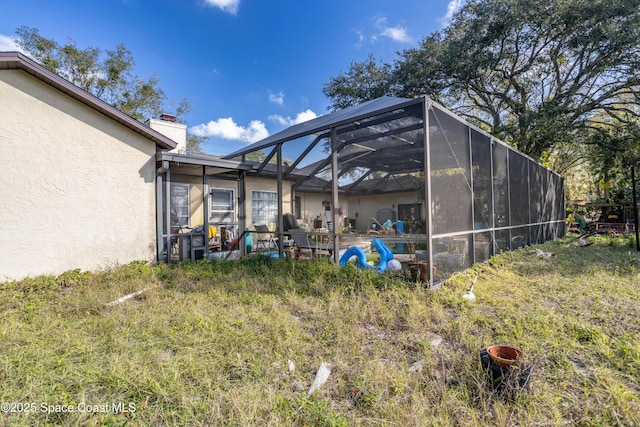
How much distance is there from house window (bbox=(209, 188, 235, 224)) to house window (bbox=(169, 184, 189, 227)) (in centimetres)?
66

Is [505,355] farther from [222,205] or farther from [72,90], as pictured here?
[222,205]

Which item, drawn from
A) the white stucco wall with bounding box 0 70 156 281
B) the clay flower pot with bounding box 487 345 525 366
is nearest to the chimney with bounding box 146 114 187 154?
the white stucco wall with bounding box 0 70 156 281

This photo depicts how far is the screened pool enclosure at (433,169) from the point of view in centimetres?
447

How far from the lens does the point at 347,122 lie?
5.02 m

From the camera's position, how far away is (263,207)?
33.2 ft

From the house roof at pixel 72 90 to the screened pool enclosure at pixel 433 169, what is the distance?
198 centimetres

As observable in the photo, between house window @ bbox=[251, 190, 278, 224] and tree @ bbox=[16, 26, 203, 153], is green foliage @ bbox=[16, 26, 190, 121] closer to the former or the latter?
tree @ bbox=[16, 26, 203, 153]

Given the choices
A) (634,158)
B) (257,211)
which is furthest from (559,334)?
(634,158)

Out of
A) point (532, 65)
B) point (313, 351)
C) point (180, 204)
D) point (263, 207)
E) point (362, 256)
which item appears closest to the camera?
point (313, 351)

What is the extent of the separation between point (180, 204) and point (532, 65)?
1430 centimetres

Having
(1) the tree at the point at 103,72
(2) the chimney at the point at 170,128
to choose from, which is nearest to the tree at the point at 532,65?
(2) the chimney at the point at 170,128

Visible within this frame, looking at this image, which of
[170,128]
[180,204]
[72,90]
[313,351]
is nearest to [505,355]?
[313,351]

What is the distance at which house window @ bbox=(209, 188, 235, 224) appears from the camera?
8445mm

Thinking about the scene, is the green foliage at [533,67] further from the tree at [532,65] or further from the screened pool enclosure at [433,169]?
the screened pool enclosure at [433,169]
